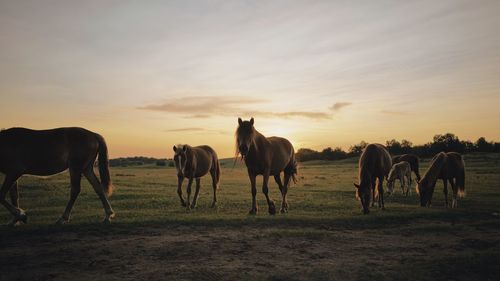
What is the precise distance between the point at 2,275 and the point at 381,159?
42.8 ft

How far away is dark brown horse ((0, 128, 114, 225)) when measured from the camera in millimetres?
9094

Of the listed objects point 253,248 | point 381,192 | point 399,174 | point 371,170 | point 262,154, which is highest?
point 262,154

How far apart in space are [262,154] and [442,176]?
9690 mm

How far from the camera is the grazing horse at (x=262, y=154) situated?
11.6 m

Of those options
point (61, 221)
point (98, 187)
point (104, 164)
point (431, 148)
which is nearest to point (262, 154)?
point (104, 164)

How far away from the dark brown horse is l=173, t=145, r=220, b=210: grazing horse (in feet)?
13.9

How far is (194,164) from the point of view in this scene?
1466 cm

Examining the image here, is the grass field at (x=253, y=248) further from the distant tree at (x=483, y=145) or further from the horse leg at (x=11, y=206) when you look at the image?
the distant tree at (x=483, y=145)

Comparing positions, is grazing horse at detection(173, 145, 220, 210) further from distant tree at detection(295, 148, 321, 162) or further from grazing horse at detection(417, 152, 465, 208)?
distant tree at detection(295, 148, 321, 162)

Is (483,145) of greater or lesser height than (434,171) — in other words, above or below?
above

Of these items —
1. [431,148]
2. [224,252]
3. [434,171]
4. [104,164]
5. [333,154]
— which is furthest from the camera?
[333,154]

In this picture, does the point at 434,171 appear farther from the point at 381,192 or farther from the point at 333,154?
the point at 333,154

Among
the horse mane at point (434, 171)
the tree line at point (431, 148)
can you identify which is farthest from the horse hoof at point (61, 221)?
the tree line at point (431, 148)

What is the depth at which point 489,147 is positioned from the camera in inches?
3460
